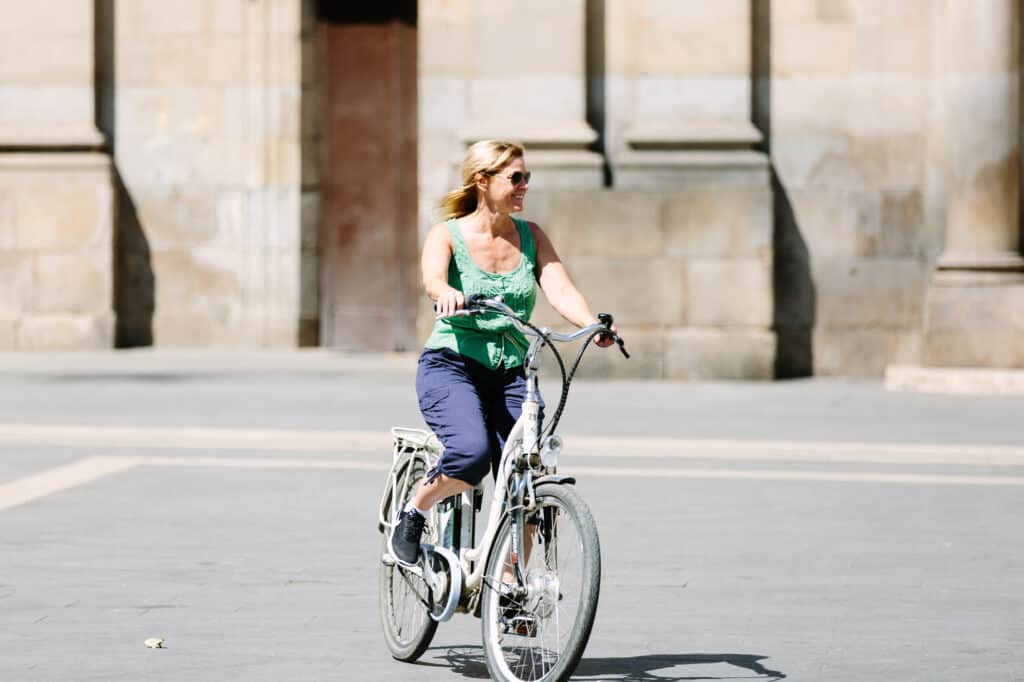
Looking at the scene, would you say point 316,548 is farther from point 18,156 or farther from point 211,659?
point 18,156

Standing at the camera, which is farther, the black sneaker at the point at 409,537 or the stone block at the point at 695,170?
the stone block at the point at 695,170

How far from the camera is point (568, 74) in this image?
1820 centimetres

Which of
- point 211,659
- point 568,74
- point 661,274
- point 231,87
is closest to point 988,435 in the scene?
point 661,274

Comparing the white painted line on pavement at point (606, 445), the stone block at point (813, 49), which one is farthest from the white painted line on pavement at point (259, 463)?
the stone block at point (813, 49)

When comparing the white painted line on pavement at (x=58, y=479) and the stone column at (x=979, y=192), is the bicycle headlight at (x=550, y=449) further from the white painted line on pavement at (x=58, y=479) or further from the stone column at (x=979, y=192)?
the stone column at (x=979, y=192)

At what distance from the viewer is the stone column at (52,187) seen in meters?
19.6

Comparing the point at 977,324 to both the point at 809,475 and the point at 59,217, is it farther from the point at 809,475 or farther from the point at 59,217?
the point at 59,217

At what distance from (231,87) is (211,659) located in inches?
559

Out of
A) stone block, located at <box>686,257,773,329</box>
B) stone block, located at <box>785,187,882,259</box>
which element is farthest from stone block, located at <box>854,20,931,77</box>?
stone block, located at <box>686,257,773,329</box>

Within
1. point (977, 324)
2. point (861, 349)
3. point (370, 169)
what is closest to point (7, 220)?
point (370, 169)

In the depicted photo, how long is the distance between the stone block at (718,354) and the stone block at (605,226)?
802mm

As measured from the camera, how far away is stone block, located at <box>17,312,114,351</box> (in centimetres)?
1972

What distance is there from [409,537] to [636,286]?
11383 millimetres

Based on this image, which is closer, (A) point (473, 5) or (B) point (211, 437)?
(B) point (211, 437)
